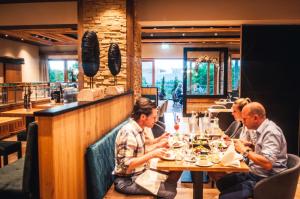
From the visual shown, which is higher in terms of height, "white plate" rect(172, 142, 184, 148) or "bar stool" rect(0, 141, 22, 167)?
"white plate" rect(172, 142, 184, 148)

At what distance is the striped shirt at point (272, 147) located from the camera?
8.48ft

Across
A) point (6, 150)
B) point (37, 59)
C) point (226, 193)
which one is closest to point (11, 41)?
point (37, 59)

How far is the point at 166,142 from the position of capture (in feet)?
10.8

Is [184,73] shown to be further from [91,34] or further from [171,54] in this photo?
[91,34]

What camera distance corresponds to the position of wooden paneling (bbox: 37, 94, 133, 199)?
2113 mm

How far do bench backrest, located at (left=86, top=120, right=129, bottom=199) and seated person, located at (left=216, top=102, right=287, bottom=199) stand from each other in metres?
1.08

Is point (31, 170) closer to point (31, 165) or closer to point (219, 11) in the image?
point (31, 165)

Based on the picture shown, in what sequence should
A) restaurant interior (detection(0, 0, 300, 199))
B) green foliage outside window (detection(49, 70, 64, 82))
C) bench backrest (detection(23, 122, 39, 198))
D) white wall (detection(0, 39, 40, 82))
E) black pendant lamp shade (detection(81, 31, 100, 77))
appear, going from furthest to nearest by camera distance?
green foliage outside window (detection(49, 70, 64, 82)) < white wall (detection(0, 39, 40, 82)) < black pendant lamp shade (detection(81, 31, 100, 77)) < restaurant interior (detection(0, 0, 300, 199)) < bench backrest (detection(23, 122, 39, 198))

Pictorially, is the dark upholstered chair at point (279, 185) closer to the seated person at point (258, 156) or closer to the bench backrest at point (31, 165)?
the seated person at point (258, 156)

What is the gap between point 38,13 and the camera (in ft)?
20.6

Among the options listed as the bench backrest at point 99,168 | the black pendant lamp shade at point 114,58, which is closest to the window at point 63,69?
the black pendant lamp shade at point 114,58

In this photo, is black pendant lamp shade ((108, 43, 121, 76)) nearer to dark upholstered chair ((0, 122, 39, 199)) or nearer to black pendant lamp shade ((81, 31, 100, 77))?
black pendant lamp shade ((81, 31, 100, 77))

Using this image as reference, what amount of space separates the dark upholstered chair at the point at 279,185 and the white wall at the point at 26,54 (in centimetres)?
1194

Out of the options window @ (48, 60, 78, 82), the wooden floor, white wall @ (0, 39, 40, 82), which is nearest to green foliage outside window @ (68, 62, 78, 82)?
window @ (48, 60, 78, 82)
